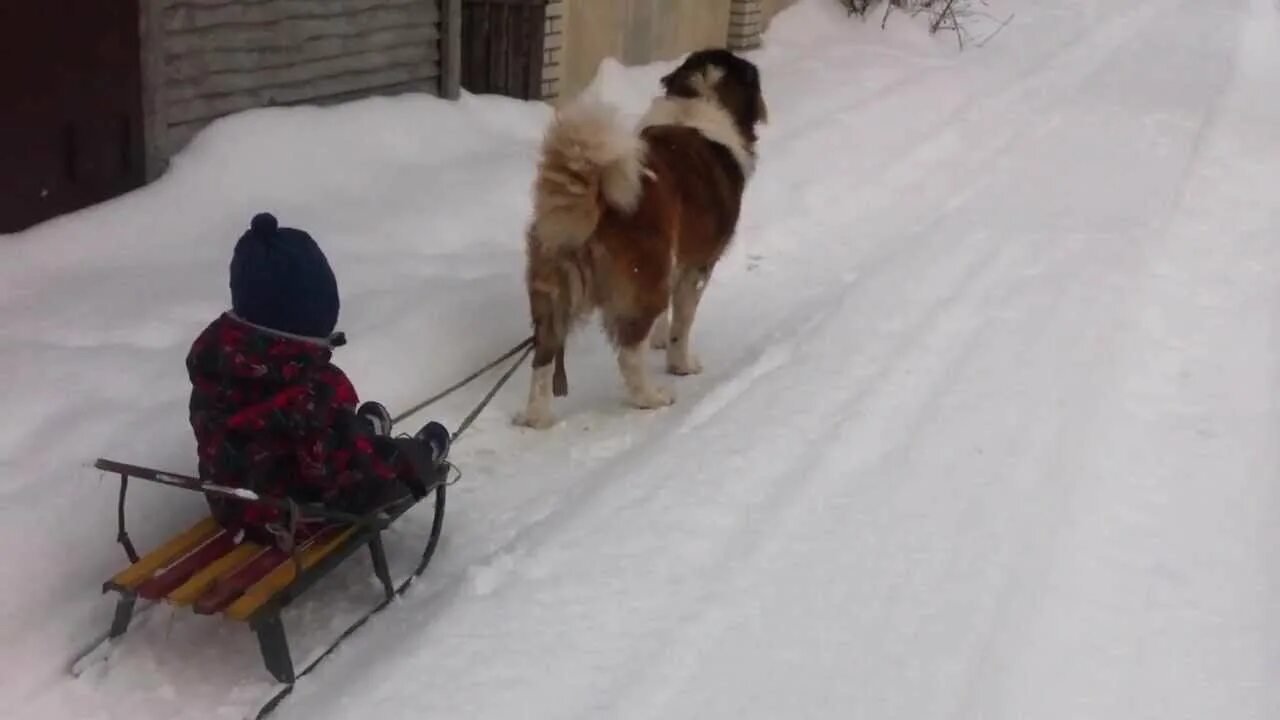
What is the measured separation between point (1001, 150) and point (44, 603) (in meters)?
8.19

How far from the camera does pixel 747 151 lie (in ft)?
17.9

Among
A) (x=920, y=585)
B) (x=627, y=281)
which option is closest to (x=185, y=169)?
(x=627, y=281)

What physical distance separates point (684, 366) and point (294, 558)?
2630 mm

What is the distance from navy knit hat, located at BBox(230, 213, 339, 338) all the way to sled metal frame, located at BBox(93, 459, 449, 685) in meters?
0.48

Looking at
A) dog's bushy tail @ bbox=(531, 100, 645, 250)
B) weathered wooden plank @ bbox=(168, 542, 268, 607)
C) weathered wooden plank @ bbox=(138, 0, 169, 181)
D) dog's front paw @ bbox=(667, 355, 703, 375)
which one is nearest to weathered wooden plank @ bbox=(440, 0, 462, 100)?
weathered wooden plank @ bbox=(138, 0, 169, 181)

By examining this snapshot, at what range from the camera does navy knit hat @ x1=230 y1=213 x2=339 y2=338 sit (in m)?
3.07

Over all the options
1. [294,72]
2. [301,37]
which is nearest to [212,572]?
[294,72]

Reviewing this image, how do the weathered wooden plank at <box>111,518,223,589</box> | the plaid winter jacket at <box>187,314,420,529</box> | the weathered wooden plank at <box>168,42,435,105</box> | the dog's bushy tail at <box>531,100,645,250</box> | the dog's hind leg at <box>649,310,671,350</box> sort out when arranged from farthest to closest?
the weathered wooden plank at <box>168,42,435,105</box>, the dog's hind leg at <box>649,310,671,350</box>, the dog's bushy tail at <box>531,100,645,250</box>, the plaid winter jacket at <box>187,314,420,529</box>, the weathered wooden plank at <box>111,518,223,589</box>

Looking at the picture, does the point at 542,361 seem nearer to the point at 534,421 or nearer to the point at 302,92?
the point at 534,421

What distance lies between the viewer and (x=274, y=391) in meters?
3.12

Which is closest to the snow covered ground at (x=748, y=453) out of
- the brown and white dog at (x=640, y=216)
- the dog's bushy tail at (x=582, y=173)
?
the brown and white dog at (x=640, y=216)

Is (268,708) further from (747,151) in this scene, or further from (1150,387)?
(1150,387)

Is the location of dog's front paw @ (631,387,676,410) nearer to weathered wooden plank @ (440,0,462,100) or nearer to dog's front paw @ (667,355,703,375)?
dog's front paw @ (667,355,703,375)

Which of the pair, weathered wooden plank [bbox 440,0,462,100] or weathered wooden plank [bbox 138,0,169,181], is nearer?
weathered wooden plank [bbox 138,0,169,181]
